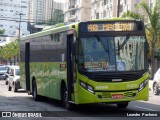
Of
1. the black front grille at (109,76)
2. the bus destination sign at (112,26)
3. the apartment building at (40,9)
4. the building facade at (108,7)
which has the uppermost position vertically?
the apartment building at (40,9)

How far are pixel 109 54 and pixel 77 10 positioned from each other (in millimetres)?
91558

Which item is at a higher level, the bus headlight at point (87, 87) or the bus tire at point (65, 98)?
the bus headlight at point (87, 87)

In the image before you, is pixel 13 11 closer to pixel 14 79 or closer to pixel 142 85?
pixel 14 79

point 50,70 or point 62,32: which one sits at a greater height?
point 62,32

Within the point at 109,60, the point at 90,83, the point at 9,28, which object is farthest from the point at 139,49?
the point at 9,28

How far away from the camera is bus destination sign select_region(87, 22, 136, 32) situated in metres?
14.6

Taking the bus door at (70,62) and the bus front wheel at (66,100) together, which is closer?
the bus door at (70,62)

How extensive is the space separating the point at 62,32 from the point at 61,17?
10972 centimetres

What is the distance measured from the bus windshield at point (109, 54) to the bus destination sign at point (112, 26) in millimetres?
292

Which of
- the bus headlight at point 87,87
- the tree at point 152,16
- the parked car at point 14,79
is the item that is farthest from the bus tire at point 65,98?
the tree at point 152,16

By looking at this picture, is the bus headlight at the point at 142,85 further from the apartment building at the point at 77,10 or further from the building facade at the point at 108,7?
the apartment building at the point at 77,10

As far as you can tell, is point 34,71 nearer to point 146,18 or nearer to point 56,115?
point 56,115

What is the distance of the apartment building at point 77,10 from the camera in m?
102

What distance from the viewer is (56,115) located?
14.4 meters
